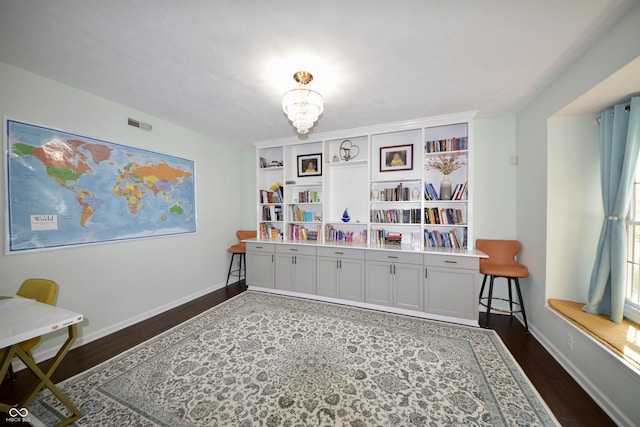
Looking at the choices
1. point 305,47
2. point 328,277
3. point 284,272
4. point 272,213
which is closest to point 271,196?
point 272,213

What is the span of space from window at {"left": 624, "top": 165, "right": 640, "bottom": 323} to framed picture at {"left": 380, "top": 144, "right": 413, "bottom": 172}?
6.70 ft

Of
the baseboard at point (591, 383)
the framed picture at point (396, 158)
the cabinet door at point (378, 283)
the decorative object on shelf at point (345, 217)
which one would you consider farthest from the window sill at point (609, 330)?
the decorative object on shelf at point (345, 217)

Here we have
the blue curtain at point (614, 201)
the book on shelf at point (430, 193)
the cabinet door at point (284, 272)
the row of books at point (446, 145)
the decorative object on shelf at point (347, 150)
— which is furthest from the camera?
the decorative object on shelf at point (347, 150)

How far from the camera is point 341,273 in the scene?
332 centimetres

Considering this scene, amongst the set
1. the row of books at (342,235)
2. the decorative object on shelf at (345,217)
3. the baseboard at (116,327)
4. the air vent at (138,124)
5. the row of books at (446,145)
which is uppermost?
the air vent at (138,124)

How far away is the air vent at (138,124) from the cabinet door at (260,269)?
2282 millimetres

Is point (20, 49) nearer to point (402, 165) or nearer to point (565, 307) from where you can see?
point (402, 165)

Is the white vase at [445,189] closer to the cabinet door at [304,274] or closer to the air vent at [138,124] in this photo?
the cabinet door at [304,274]

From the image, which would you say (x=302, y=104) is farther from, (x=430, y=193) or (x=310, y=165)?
(x=430, y=193)

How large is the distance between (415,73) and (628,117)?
5.44 feet

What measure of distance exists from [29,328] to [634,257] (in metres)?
4.27

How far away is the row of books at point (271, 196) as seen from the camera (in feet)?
13.5

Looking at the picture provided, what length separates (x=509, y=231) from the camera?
3.01 m

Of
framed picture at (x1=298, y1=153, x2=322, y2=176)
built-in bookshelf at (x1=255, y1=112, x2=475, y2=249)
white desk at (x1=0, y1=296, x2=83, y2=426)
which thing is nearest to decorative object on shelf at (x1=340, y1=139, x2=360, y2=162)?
built-in bookshelf at (x1=255, y1=112, x2=475, y2=249)
